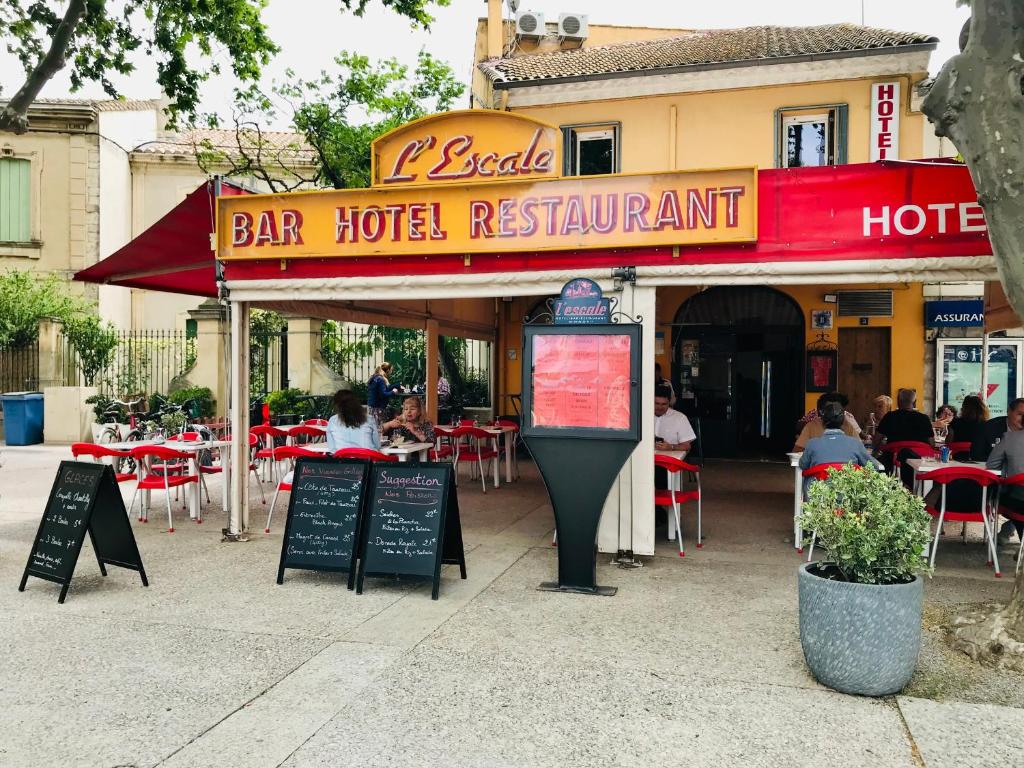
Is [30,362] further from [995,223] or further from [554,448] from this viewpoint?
[995,223]

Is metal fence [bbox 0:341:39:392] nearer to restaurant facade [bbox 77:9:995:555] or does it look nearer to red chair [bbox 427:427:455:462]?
restaurant facade [bbox 77:9:995:555]

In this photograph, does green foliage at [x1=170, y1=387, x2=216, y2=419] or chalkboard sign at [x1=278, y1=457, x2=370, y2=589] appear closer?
chalkboard sign at [x1=278, y1=457, x2=370, y2=589]

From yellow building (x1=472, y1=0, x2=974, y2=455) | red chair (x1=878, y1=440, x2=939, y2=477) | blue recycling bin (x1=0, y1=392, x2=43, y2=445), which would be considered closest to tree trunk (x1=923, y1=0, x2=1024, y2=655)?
red chair (x1=878, y1=440, x2=939, y2=477)

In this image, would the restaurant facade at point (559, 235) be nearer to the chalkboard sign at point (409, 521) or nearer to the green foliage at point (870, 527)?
the chalkboard sign at point (409, 521)

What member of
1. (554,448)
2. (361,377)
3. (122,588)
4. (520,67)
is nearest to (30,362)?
(361,377)

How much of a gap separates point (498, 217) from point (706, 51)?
30.4 ft

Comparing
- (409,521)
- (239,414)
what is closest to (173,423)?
(239,414)

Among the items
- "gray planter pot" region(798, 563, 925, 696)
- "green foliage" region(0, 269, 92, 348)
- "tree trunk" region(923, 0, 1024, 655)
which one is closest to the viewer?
"gray planter pot" region(798, 563, 925, 696)

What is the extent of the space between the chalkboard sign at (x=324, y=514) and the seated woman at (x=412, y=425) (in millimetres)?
2288

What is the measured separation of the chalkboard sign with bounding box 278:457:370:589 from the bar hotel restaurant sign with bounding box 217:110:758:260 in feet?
5.96

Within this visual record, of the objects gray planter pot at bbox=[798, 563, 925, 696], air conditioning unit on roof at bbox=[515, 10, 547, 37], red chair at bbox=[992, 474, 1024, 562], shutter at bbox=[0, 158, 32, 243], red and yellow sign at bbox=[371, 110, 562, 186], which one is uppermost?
air conditioning unit on roof at bbox=[515, 10, 547, 37]

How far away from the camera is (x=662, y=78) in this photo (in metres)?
12.8

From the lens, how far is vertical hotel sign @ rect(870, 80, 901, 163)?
12.0 meters

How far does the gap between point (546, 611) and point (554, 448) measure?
3.43ft
